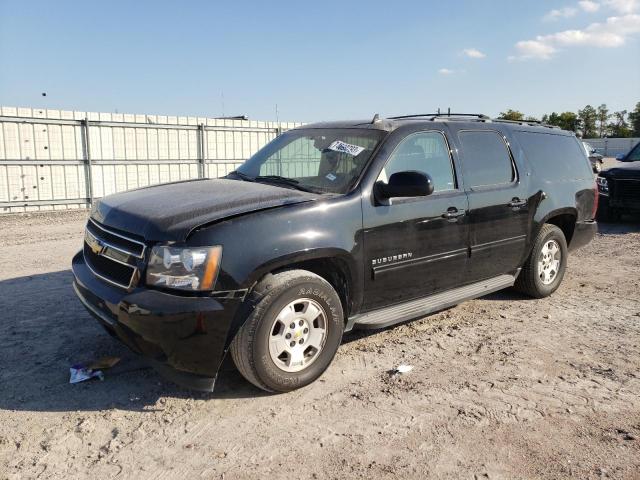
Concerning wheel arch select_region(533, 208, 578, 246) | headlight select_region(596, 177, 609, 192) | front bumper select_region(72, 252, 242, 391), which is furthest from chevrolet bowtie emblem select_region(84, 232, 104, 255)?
headlight select_region(596, 177, 609, 192)

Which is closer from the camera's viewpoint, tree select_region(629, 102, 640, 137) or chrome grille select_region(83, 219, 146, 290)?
chrome grille select_region(83, 219, 146, 290)

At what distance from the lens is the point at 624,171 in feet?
34.1

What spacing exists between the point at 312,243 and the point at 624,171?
30.7 feet

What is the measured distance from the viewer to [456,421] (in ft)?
10.4

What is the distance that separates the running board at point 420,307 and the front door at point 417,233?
0.20ft

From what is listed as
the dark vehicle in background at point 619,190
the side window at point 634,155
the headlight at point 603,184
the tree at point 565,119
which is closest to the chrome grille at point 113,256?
Answer: the dark vehicle in background at point 619,190

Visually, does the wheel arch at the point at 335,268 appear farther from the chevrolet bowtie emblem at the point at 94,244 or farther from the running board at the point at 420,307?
the chevrolet bowtie emblem at the point at 94,244

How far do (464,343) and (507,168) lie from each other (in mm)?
1819

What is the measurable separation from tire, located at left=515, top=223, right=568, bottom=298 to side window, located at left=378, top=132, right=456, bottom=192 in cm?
162

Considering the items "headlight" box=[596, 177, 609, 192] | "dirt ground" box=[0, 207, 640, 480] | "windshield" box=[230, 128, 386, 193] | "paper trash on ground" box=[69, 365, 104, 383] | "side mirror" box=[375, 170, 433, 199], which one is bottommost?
"dirt ground" box=[0, 207, 640, 480]

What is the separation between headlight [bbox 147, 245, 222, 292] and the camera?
3.06m

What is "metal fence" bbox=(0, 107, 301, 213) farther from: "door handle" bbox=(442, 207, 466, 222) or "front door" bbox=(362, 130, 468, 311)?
"door handle" bbox=(442, 207, 466, 222)

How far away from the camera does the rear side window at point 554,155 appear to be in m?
5.46

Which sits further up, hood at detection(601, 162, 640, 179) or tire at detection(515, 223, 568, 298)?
hood at detection(601, 162, 640, 179)
